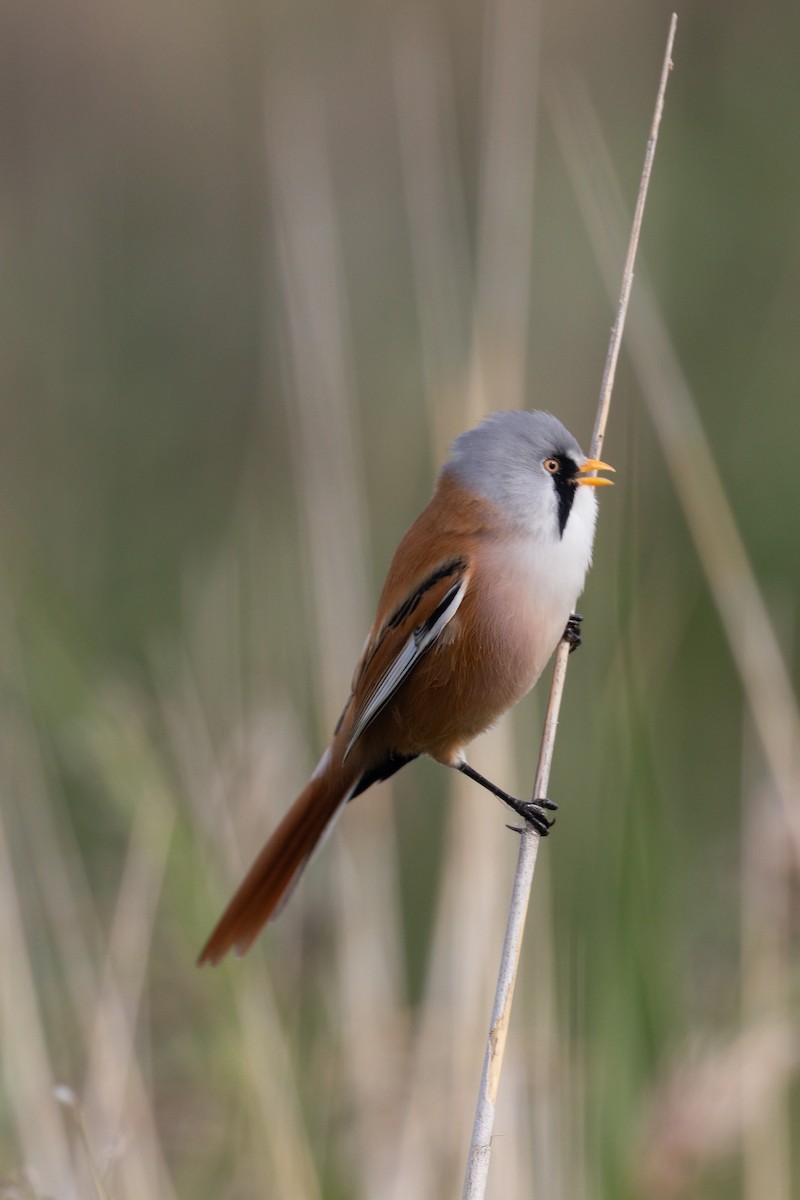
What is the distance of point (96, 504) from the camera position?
14.1 ft

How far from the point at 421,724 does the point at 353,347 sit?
2.40 metres

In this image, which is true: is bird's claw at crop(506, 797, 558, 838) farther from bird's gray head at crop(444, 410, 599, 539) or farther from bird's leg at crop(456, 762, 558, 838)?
bird's gray head at crop(444, 410, 599, 539)

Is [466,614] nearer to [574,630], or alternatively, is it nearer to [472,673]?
[472,673]

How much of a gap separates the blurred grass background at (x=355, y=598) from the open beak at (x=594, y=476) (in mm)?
89

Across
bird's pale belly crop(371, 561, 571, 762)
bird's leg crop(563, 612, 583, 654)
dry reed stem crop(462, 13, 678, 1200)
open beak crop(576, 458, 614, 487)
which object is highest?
open beak crop(576, 458, 614, 487)

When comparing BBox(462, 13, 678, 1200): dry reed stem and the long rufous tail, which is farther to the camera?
the long rufous tail

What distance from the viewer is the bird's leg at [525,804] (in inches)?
89.4

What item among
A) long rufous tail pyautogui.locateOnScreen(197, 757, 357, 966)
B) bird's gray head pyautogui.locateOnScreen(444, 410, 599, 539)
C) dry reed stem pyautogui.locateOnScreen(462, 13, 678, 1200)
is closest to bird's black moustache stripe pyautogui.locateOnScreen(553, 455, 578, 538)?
bird's gray head pyautogui.locateOnScreen(444, 410, 599, 539)

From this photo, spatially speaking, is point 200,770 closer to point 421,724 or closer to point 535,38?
point 421,724

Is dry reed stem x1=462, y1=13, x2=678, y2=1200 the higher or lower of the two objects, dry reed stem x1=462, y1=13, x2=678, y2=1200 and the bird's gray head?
the lower

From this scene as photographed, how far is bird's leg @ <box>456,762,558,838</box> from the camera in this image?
7.45 ft

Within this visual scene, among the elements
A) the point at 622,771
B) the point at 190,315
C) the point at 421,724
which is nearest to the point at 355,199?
the point at 190,315

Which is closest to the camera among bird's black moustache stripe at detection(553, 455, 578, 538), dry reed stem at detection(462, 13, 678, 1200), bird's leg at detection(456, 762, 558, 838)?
dry reed stem at detection(462, 13, 678, 1200)

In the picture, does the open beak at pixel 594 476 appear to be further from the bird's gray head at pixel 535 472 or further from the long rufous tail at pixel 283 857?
the long rufous tail at pixel 283 857
